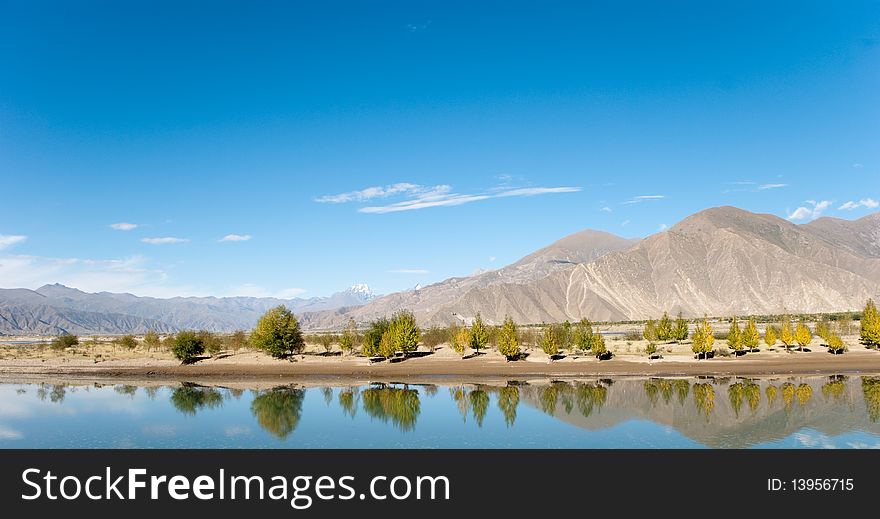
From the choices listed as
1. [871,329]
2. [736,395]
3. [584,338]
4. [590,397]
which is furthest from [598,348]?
[871,329]

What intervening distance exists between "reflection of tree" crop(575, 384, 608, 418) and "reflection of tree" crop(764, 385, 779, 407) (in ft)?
34.0

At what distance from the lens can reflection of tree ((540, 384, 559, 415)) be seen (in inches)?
1566

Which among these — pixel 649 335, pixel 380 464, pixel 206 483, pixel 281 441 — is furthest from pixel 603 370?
pixel 206 483

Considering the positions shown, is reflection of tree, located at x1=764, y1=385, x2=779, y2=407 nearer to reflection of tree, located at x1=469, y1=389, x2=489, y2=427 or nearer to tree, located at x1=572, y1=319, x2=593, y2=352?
reflection of tree, located at x1=469, y1=389, x2=489, y2=427

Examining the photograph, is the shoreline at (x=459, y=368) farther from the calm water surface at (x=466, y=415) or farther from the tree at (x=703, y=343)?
the calm water surface at (x=466, y=415)

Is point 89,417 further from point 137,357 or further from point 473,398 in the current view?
point 137,357

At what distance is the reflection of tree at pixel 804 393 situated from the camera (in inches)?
1620

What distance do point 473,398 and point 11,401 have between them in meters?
35.2

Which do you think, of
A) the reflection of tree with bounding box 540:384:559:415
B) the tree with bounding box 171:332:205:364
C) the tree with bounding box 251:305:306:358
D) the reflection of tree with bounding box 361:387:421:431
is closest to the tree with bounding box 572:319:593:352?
the reflection of tree with bounding box 540:384:559:415

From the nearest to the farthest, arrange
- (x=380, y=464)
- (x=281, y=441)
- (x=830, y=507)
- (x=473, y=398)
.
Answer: (x=830, y=507), (x=380, y=464), (x=281, y=441), (x=473, y=398)

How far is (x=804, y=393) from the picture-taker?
147 ft

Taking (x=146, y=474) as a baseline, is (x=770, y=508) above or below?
below

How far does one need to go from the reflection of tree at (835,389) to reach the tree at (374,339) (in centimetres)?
4330

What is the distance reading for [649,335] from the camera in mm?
87312
